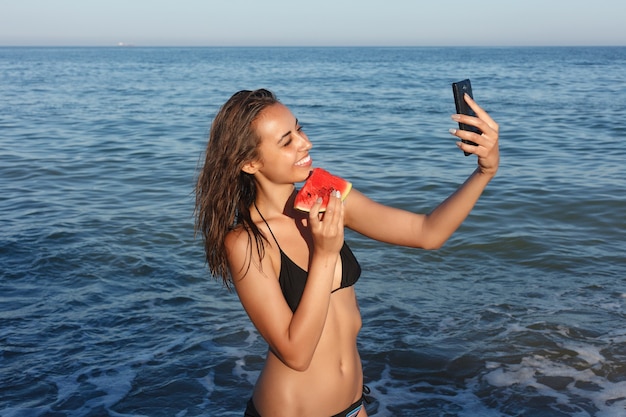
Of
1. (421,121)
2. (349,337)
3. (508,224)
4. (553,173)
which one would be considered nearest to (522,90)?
(421,121)

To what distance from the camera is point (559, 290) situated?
7.60 metres

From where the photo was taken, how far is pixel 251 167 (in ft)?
9.58

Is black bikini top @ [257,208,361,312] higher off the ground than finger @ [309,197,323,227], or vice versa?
finger @ [309,197,323,227]

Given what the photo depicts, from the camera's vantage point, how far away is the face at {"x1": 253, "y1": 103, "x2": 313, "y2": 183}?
112 inches

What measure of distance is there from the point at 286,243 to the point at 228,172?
369 millimetres

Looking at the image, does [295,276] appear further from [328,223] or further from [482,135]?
[482,135]

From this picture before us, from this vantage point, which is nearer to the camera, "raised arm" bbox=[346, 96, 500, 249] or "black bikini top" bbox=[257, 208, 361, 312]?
"raised arm" bbox=[346, 96, 500, 249]

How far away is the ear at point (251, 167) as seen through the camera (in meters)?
2.90

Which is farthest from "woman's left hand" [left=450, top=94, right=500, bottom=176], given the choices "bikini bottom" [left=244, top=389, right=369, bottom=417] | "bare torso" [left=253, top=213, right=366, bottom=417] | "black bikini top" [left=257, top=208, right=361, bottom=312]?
"bikini bottom" [left=244, top=389, right=369, bottom=417]

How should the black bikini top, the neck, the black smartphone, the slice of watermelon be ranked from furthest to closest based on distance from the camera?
the neck < the black bikini top < the slice of watermelon < the black smartphone

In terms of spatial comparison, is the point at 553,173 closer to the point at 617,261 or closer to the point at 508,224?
the point at 508,224

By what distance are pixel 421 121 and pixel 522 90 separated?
12.1 metres

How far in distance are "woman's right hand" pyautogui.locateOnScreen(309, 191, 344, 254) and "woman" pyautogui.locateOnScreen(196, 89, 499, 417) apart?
8 cm

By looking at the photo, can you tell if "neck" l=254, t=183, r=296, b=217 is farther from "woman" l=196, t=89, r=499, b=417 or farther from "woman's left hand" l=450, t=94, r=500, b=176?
"woman's left hand" l=450, t=94, r=500, b=176
